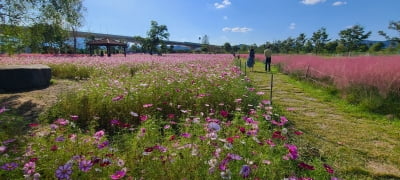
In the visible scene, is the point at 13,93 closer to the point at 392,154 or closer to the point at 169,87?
the point at 169,87

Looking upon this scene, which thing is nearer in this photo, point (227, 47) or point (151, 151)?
point (151, 151)

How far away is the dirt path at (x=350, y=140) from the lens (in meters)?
2.68

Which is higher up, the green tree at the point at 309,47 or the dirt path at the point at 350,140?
the green tree at the point at 309,47

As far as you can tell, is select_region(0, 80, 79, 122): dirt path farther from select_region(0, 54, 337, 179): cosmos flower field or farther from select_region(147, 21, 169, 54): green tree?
select_region(147, 21, 169, 54): green tree

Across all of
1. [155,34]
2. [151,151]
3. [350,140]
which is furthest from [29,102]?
[155,34]

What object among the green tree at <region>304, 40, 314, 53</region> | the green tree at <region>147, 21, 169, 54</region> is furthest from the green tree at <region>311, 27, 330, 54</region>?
the green tree at <region>147, 21, 169, 54</region>

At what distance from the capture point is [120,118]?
3.80m

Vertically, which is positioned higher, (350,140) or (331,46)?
(331,46)

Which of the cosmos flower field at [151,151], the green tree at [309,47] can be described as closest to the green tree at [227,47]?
the green tree at [309,47]

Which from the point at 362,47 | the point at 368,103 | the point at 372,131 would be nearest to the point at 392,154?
the point at 372,131

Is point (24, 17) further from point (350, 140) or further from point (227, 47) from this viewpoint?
point (227, 47)

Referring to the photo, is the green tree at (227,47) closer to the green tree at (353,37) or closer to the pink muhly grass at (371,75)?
the green tree at (353,37)

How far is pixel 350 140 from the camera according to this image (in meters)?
3.46

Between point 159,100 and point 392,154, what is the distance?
10.8ft
